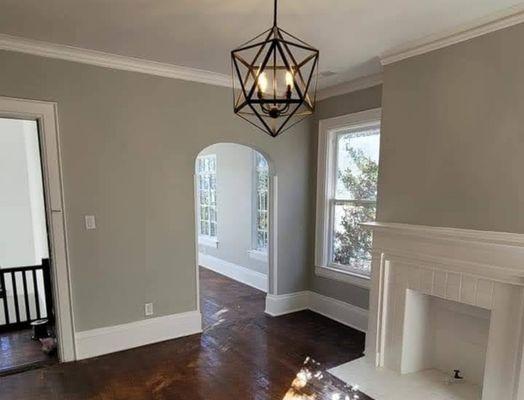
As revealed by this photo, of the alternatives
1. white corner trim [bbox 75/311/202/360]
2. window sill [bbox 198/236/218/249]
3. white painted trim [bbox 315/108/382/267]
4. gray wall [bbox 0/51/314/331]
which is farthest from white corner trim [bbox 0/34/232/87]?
window sill [bbox 198/236/218/249]

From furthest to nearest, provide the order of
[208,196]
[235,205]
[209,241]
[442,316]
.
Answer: [208,196] < [209,241] < [235,205] < [442,316]

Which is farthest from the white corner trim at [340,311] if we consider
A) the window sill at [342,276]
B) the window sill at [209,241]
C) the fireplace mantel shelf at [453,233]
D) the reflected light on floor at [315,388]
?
the window sill at [209,241]

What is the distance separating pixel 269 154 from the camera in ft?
13.3

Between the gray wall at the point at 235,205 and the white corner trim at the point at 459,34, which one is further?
the gray wall at the point at 235,205

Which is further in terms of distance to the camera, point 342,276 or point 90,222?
point 342,276

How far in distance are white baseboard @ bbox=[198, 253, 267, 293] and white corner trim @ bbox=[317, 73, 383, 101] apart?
2794mm

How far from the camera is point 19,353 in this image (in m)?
3.22

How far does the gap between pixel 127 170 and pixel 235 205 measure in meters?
2.74

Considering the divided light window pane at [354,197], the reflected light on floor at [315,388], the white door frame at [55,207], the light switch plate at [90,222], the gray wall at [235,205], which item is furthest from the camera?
the gray wall at [235,205]

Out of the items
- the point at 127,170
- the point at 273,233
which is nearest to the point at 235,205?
the point at 273,233

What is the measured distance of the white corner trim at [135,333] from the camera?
3.11m

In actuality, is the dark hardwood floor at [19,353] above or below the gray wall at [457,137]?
below

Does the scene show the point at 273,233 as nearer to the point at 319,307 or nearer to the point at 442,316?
the point at 319,307

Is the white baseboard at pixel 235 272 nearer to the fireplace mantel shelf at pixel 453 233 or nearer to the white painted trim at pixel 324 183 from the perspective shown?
the white painted trim at pixel 324 183
